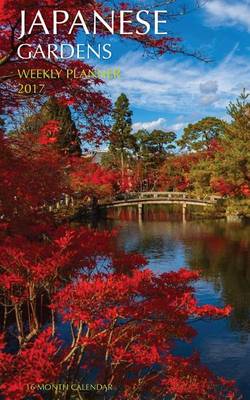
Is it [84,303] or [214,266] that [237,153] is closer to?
[214,266]

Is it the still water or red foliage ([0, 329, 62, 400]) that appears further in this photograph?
the still water

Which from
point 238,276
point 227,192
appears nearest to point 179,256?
point 238,276

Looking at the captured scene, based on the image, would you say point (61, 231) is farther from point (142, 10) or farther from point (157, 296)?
point (142, 10)

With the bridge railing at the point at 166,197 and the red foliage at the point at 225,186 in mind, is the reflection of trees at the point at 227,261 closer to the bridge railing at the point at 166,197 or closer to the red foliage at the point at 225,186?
the red foliage at the point at 225,186

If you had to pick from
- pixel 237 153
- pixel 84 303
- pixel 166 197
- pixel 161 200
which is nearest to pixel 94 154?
pixel 84 303

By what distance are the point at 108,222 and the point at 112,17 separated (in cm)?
3206

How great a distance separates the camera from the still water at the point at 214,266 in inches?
466

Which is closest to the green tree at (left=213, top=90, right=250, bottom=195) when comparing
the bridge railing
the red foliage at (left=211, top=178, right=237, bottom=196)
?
the red foliage at (left=211, top=178, right=237, bottom=196)

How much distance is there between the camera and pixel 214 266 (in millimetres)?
22047

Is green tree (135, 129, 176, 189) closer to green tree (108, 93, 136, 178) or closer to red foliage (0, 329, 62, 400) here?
green tree (108, 93, 136, 178)

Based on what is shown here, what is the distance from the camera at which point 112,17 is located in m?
6.20

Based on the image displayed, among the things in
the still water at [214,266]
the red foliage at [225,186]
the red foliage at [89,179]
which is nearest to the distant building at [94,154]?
the red foliage at [89,179]

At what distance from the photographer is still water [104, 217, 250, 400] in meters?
11.8

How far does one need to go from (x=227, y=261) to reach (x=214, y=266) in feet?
4.57
